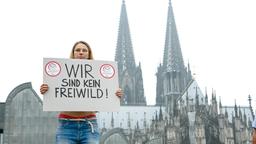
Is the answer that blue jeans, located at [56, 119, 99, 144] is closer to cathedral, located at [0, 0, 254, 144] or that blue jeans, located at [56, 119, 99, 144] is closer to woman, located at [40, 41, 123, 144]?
woman, located at [40, 41, 123, 144]

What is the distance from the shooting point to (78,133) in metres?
4.13

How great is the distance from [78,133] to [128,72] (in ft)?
165

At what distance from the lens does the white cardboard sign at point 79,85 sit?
443cm

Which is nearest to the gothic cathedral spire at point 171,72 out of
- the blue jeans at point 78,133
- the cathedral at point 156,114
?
the cathedral at point 156,114

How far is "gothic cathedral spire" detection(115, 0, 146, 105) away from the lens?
54188 millimetres

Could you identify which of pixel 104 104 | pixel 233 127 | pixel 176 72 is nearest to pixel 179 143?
pixel 233 127

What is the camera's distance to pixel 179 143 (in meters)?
40.1

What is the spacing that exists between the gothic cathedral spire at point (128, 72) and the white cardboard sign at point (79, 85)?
4882 centimetres

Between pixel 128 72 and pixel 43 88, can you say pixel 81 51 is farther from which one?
pixel 128 72

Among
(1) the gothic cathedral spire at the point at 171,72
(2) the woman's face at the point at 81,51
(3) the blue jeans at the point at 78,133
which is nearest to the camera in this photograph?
(3) the blue jeans at the point at 78,133

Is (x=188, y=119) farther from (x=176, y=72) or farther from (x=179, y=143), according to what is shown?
(x=176, y=72)

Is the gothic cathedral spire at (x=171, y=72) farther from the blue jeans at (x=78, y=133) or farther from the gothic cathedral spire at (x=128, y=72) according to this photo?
the blue jeans at (x=78, y=133)

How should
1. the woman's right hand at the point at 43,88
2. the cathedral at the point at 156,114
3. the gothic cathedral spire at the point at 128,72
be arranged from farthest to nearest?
1. the gothic cathedral spire at the point at 128,72
2. the cathedral at the point at 156,114
3. the woman's right hand at the point at 43,88

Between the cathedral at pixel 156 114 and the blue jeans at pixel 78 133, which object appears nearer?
the blue jeans at pixel 78 133
